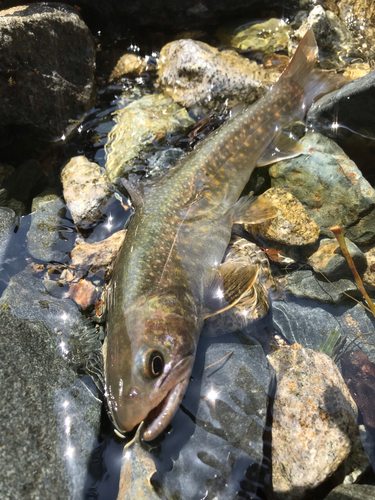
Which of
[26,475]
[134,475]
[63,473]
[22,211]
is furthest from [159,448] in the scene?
[22,211]

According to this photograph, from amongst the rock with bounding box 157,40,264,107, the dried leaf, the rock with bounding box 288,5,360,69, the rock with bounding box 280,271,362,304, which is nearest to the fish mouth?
the dried leaf

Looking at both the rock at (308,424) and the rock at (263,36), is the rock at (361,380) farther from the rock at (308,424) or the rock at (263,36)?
the rock at (263,36)

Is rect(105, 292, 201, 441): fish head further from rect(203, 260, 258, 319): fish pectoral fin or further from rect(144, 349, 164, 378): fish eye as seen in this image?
rect(203, 260, 258, 319): fish pectoral fin

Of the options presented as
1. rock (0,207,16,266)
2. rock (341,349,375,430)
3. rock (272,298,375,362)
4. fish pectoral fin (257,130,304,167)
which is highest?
fish pectoral fin (257,130,304,167)

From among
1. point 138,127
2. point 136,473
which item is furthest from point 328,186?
point 136,473

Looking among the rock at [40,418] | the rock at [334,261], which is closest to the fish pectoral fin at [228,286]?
the rock at [334,261]

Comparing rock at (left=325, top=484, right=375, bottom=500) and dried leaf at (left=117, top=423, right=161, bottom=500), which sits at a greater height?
rock at (left=325, top=484, right=375, bottom=500)
